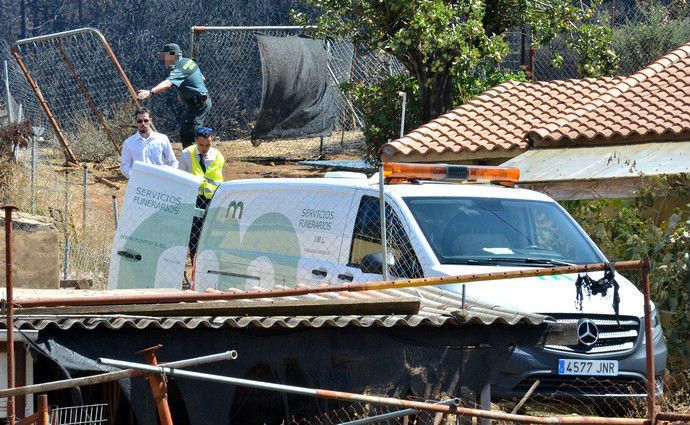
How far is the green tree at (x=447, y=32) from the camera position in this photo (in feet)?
49.0

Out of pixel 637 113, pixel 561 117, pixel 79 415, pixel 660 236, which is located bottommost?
pixel 79 415

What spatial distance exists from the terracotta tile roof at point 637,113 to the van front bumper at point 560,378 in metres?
6.43

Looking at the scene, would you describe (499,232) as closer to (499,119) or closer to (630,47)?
(499,119)

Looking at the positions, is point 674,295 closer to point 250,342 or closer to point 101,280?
point 250,342

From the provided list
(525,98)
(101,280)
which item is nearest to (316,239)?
(101,280)

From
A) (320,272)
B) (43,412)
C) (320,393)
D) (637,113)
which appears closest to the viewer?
(43,412)

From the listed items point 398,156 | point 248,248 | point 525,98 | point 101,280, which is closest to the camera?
point 248,248

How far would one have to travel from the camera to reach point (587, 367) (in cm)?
730

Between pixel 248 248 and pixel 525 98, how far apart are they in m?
7.25

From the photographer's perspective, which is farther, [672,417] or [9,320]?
[672,417]

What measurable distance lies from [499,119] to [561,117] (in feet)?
2.67

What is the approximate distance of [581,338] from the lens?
738 centimetres

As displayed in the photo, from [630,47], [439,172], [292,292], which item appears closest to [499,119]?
[439,172]

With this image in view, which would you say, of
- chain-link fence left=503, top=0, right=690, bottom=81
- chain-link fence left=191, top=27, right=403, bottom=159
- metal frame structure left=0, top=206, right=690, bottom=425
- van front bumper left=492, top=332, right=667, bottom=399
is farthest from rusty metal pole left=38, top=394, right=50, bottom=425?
chain-link fence left=503, top=0, right=690, bottom=81
